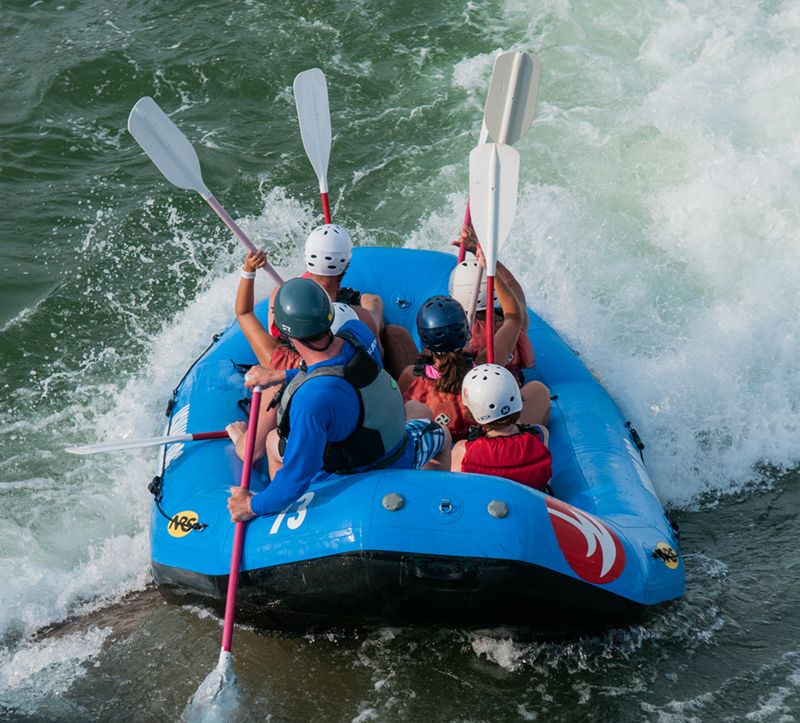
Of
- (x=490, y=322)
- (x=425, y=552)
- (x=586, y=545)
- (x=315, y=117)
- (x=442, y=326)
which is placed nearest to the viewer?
(x=425, y=552)

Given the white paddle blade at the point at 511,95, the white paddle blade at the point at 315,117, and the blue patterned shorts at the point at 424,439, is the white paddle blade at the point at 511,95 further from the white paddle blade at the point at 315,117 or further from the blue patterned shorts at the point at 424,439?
the blue patterned shorts at the point at 424,439

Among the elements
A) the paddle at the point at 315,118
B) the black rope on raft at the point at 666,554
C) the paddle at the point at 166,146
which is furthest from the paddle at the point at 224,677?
the paddle at the point at 315,118

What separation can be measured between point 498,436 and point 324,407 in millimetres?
925

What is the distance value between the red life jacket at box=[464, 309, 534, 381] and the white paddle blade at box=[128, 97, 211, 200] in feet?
5.55

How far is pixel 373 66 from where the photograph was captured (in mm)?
9039

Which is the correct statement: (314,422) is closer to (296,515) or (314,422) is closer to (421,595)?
(296,515)

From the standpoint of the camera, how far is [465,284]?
445 centimetres

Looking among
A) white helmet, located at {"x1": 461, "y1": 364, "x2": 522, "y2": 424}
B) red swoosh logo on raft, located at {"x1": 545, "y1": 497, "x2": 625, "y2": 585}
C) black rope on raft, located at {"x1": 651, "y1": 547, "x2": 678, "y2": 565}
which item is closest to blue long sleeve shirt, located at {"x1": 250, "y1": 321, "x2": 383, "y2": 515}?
white helmet, located at {"x1": 461, "y1": 364, "x2": 522, "y2": 424}

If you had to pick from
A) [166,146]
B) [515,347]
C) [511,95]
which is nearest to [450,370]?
[515,347]

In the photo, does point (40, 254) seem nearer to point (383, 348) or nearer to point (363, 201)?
point (363, 201)

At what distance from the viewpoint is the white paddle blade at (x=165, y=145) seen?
438 cm

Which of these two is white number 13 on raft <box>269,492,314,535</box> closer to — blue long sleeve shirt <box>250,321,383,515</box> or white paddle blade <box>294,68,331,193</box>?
blue long sleeve shirt <box>250,321,383,515</box>

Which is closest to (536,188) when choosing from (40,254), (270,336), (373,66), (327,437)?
(373,66)

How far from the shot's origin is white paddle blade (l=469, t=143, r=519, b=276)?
4230 mm
